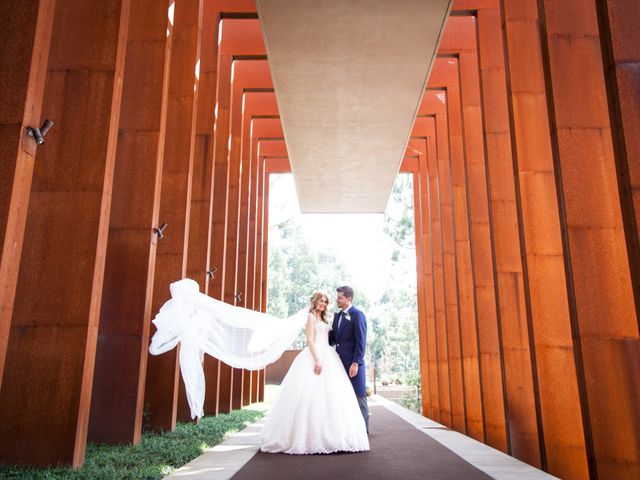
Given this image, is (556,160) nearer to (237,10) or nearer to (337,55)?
(337,55)

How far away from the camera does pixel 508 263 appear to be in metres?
7.93

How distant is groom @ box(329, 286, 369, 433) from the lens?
6664 millimetres

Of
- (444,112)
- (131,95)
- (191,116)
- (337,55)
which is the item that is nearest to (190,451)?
(131,95)

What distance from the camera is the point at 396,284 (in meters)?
43.3

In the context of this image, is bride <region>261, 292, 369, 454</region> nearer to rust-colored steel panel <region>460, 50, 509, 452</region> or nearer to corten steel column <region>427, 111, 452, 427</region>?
rust-colored steel panel <region>460, 50, 509, 452</region>

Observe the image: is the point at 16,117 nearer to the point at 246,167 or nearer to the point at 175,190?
the point at 175,190

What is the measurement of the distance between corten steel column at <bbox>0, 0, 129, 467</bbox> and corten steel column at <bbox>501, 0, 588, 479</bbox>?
4.69 m

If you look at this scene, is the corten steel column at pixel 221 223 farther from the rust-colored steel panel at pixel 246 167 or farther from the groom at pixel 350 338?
the groom at pixel 350 338

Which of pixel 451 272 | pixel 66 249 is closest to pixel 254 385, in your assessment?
pixel 451 272

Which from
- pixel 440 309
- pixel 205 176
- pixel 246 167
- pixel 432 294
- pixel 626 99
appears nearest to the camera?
pixel 626 99

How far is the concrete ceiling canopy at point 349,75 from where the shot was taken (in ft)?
26.0

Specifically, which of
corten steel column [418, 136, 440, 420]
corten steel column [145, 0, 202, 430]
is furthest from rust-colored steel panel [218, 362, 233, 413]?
corten steel column [418, 136, 440, 420]

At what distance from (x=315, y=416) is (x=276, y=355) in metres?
0.95

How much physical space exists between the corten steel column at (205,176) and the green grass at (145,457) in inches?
78.0
